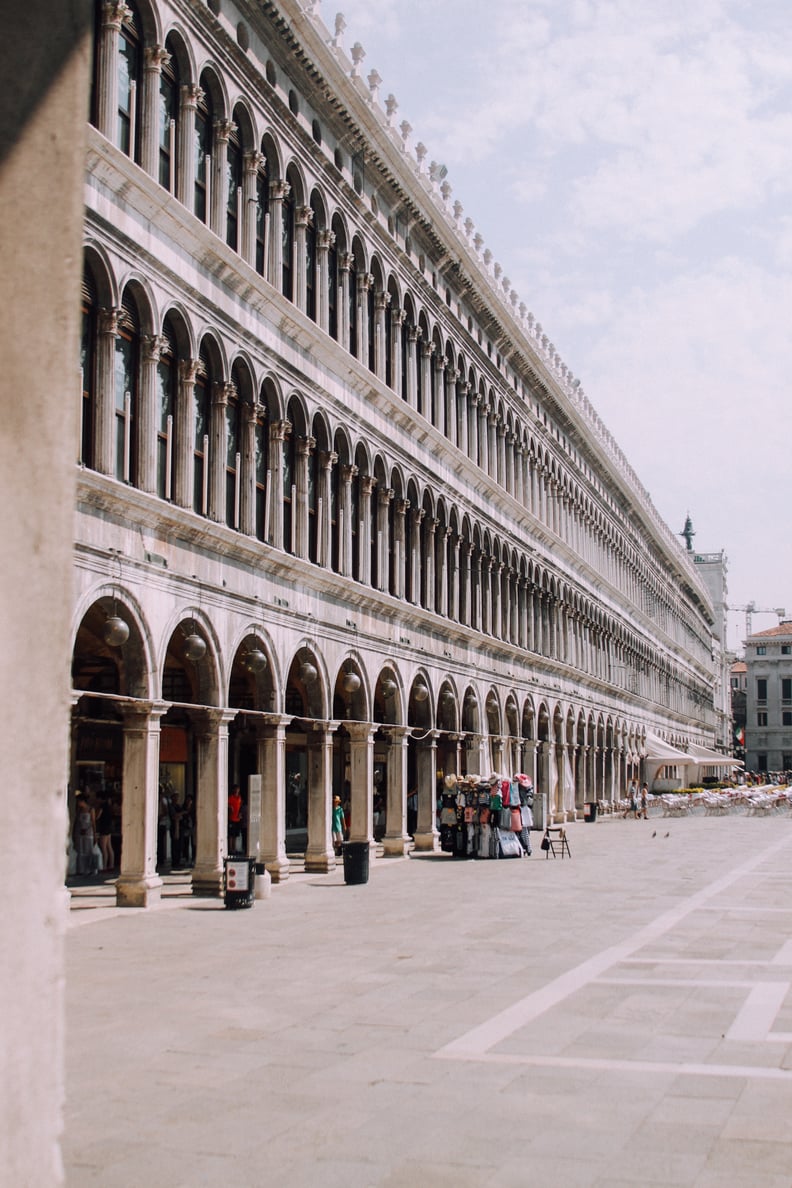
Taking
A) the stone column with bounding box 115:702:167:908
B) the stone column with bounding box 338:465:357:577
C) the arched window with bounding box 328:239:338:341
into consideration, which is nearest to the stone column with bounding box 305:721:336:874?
the stone column with bounding box 338:465:357:577

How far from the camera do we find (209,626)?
2445cm

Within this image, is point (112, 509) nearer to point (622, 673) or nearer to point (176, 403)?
point (176, 403)

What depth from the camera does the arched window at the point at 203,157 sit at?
83.1ft

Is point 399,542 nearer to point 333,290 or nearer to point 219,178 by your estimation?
point 333,290

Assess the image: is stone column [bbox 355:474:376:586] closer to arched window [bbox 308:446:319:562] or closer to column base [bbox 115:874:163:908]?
arched window [bbox 308:446:319:562]

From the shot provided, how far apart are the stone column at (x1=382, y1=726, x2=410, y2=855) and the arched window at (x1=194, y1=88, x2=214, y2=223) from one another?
15454mm

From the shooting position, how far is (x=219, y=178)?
25.8 metres

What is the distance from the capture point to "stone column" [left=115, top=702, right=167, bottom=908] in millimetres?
21797

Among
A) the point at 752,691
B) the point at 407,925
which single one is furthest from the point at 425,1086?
the point at 752,691

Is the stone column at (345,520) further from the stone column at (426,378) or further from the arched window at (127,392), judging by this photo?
the arched window at (127,392)

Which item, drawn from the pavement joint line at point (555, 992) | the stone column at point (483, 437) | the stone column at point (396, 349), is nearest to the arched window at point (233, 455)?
the pavement joint line at point (555, 992)

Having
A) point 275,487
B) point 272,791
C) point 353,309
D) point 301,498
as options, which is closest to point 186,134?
point 275,487

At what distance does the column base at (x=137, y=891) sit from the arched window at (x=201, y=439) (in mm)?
6575

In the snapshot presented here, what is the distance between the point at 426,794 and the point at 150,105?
22155mm
